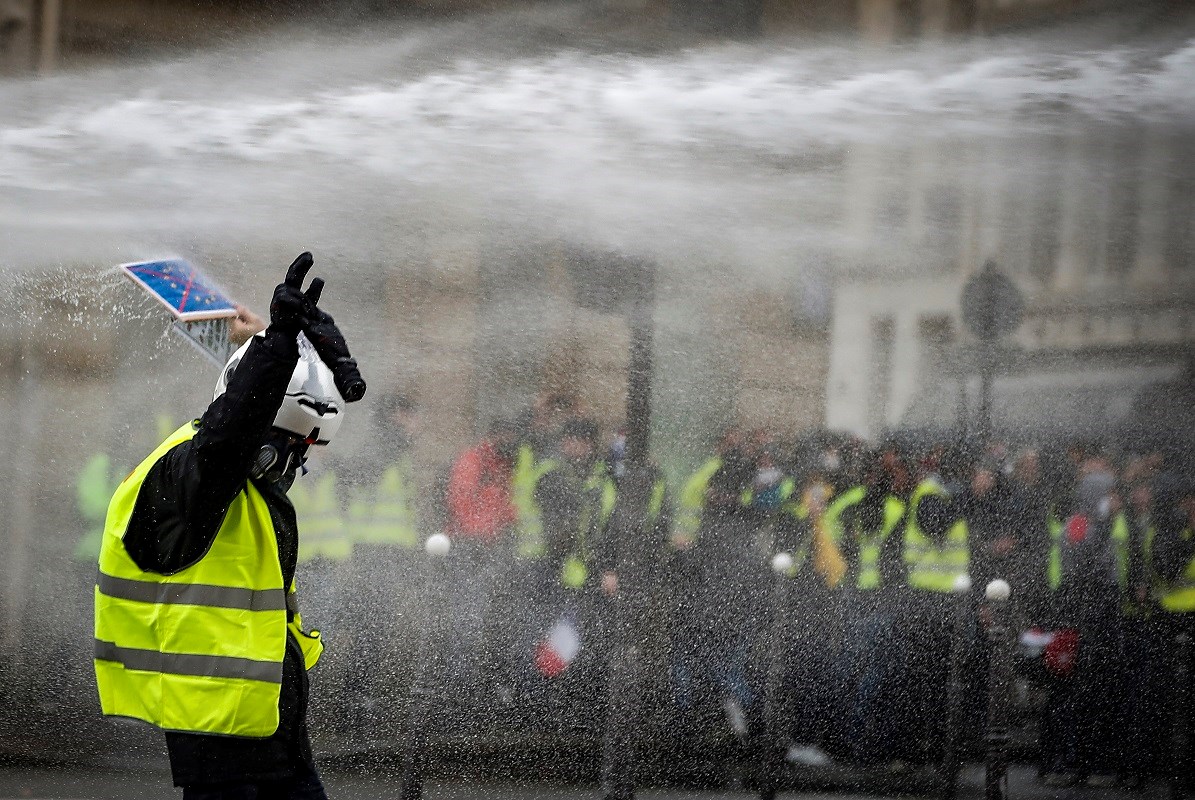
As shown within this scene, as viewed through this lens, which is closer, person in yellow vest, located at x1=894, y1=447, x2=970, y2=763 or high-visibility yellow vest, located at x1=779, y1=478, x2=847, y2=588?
person in yellow vest, located at x1=894, y1=447, x2=970, y2=763

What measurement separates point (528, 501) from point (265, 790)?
10.0ft

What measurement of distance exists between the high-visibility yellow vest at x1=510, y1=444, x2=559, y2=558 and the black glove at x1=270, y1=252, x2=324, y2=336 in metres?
3.13

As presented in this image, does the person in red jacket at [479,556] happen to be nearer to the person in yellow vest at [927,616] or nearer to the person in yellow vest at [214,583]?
the person in yellow vest at [927,616]

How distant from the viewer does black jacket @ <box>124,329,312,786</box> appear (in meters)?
2.16

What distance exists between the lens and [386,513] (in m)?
5.33

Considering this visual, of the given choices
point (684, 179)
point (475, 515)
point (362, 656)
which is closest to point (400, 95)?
point (684, 179)

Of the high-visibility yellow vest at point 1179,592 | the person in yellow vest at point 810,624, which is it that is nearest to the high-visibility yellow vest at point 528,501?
the person in yellow vest at point 810,624

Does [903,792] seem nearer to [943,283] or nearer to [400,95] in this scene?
[943,283]

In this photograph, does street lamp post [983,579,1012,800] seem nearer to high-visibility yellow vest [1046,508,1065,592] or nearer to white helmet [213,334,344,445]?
high-visibility yellow vest [1046,508,1065,592]

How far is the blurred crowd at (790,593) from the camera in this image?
16.5 feet

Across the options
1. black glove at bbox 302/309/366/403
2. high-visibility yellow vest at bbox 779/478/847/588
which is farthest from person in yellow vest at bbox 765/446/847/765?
black glove at bbox 302/309/366/403

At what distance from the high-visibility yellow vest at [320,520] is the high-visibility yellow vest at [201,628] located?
3.00 meters

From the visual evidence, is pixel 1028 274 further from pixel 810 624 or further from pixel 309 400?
pixel 309 400

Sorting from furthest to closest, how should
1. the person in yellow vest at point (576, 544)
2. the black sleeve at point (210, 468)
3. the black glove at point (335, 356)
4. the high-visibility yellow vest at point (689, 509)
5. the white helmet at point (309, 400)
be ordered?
the high-visibility yellow vest at point (689, 509), the person in yellow vest at point (576, 544), the white helmet at point (309, 400), the black glove at point (335, 356), the black sleeve at point (210, 468)
